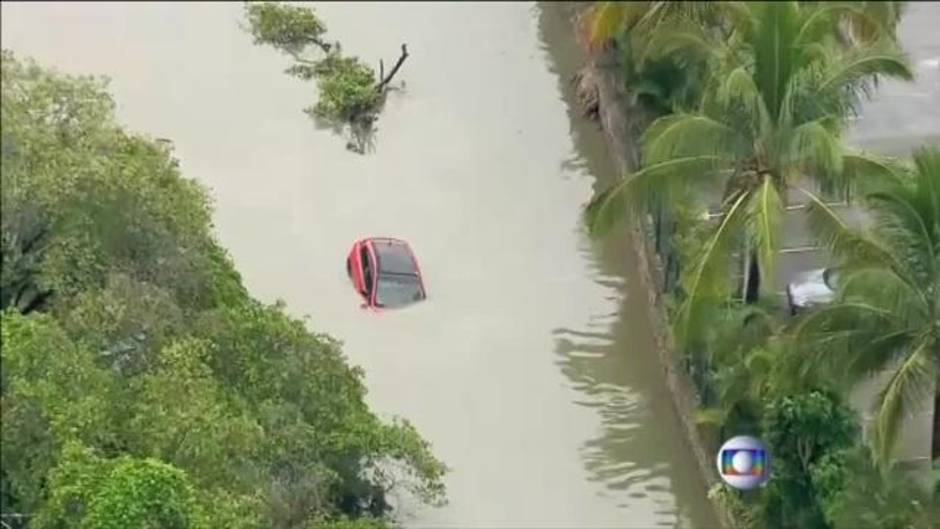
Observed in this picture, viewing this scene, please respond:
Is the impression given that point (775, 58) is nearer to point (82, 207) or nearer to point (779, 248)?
point (779, 248)

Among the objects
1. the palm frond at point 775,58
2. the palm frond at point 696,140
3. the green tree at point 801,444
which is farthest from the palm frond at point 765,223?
the green tree at point 801,444

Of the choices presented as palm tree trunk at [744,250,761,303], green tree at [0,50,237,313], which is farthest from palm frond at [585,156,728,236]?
green tree at [0,50,237,313]

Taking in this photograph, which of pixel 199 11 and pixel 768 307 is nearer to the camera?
pixel 768 307

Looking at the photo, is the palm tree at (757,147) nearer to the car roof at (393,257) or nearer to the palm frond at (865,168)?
the palm frond at (865,168)

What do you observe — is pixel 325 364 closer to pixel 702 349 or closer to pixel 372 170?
pixel 702 349

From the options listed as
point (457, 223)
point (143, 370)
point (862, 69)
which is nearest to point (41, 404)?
point (143, 370)

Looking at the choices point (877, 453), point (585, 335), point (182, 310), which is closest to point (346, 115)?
point (585, 335)

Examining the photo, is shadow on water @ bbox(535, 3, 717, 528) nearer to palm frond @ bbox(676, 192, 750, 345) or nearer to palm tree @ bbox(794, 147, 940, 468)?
palm frond @ bbox(676, 192, 750, 345)
